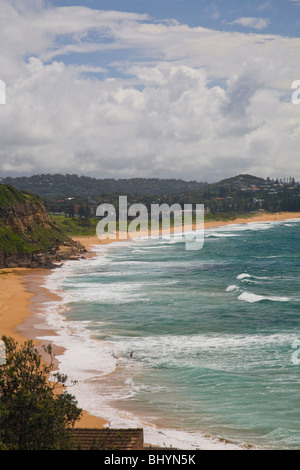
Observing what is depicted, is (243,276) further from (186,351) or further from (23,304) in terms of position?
(186,351)

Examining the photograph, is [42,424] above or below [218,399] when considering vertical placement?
above

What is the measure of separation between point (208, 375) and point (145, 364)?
13.4ft

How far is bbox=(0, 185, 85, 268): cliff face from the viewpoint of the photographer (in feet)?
246

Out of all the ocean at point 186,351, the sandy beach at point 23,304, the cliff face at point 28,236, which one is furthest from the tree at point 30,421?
the cliff face at point 28,236

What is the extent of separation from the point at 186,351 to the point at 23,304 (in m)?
21.6

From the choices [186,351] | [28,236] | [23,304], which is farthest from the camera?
[28,236]

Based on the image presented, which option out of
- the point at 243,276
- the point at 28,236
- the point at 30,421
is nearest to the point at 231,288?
the point at 243,276

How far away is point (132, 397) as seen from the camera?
2725cm

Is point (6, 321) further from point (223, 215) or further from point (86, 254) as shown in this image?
point (223, 215)

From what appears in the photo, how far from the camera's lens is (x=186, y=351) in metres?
34.4

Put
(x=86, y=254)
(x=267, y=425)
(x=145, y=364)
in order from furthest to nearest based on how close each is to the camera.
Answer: (x=86, y=254) → (x=145, y=364) → (x=267, y=425)

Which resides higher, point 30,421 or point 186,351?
point 30,421

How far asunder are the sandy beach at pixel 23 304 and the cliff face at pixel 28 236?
9.14 ft
